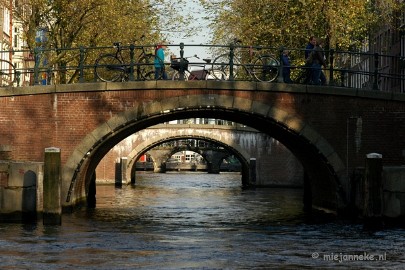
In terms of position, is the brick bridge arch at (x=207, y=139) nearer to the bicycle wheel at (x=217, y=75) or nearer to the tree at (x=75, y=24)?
the tree at (x=75, y=24)

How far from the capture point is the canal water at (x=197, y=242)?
21.8 meters

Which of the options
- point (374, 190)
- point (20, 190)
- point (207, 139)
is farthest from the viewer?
point (207, 139)

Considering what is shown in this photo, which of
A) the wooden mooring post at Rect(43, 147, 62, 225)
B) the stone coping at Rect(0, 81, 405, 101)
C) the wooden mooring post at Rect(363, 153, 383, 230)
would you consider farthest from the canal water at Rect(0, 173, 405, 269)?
the stone coping at Rect(0, 81, 405, 101)

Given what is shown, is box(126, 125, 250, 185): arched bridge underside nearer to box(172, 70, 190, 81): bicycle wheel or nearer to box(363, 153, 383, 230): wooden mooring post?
box(172, 70, 190, 81): bicycle wheel

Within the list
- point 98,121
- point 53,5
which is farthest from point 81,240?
point 53,5

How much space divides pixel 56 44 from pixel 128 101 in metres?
11.9

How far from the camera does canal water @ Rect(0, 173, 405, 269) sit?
857 inches

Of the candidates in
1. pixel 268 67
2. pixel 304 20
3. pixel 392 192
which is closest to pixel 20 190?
pixel 268 67

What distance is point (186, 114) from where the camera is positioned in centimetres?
3569

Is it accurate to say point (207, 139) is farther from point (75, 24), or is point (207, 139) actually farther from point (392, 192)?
point (392, 192)

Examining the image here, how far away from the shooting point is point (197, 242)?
2556 centimetres

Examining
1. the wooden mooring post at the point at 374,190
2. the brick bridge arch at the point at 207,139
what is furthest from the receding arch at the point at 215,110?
the brick bridge arch at the point at 207,139

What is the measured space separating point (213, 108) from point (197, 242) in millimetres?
7416

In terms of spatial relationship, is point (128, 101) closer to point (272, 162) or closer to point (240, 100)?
point (240, 100)
